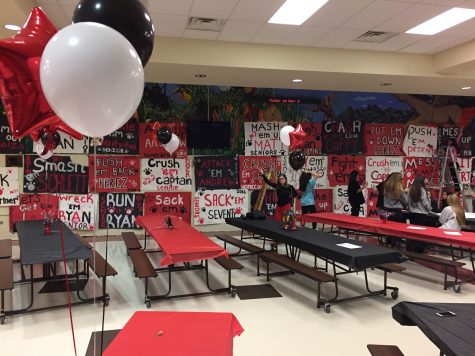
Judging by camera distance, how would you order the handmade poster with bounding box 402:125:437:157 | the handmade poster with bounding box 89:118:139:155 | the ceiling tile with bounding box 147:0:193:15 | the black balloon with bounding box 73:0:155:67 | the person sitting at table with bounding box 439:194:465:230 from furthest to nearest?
the handmade poster with bounding box 402:125:437:157
the handmade poster with bounding box 89:118:139:155
the person sitting at table with bounding box 439:194:465:230
the ceiling tile with bounding box 147:0:193:15
the black balloon with bounding box 73:0:155:67

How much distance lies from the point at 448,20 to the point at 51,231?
6279 millimetres

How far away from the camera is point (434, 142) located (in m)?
9.41

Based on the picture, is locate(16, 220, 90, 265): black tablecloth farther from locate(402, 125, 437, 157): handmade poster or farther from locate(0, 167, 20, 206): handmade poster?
locate(402, 125, 437, 157): handmade poster

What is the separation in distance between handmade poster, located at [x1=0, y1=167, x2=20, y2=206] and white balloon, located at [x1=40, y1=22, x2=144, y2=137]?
670 cm

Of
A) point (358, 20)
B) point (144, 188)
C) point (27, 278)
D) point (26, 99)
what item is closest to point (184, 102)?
point (144, 188)

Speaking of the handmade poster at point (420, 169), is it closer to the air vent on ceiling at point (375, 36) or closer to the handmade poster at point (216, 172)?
the air vent on ceiling at point (375, 36)

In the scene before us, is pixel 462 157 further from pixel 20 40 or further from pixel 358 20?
pixel 20 40

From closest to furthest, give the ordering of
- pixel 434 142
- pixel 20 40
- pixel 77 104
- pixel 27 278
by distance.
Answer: pixel 77 104 → pixel 20 40 → pixel 27 278 → pixel 434 142

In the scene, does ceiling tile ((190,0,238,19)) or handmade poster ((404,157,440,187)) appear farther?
handmade poster ((404,157,440,187))

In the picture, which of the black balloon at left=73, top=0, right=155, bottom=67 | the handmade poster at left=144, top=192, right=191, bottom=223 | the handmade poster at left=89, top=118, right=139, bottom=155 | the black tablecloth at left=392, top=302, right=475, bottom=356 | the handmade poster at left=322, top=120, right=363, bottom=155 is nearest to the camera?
the black tablecloth at left=392, top=302, right=475, bottom=356

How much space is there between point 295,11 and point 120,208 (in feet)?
16.7

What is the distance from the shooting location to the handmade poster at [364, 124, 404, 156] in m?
8.98

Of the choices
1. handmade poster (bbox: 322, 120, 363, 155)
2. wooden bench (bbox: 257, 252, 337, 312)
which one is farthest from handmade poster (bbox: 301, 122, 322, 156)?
wooden bench (bbox: 257, 252, 337, 312)

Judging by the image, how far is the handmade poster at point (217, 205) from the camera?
8.14m
